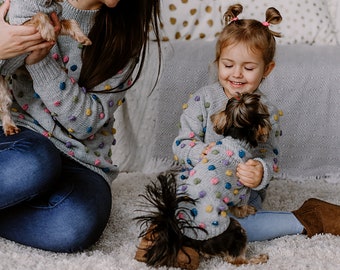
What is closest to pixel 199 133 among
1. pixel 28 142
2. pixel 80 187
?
pixel 80 187

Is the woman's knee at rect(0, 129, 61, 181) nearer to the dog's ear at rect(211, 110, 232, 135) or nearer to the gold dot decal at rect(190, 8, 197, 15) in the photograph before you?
the dog's ear at rect(211, 110, 232, 135)

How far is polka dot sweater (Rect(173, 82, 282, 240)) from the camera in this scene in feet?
5.38

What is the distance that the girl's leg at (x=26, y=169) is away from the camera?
5.49ft

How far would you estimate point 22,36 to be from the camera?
1.62m

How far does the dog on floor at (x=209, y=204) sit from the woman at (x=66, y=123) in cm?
24

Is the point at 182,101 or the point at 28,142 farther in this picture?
the point at 182,101

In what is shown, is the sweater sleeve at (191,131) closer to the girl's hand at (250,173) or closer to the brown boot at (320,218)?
the girl's hand at (250,173)

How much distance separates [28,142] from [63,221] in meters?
0.25

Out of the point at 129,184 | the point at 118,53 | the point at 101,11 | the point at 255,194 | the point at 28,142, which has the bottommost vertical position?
the point at 129,184

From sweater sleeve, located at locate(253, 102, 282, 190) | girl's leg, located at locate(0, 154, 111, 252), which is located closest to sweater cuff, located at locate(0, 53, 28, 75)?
girl's leg, located at locate(0, 154, 111, 252)

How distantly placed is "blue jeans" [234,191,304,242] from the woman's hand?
30.7 inches

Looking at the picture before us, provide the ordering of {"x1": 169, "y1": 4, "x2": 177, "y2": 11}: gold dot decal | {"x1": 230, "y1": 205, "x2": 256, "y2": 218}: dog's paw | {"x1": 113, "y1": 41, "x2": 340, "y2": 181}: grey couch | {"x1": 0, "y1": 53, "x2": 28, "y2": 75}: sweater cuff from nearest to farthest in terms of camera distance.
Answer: {"x1": 0, "y1": 53, "x2": 28, "y2": 75}: sweater cuff → {"x1": 230, "y1": 205, "x2": 256, "y2": 218}: dog's paw → {"x1": 113, "y1": 41, "x2": 340, "y2": 181}: grey couch → {"x1": 169, "y1": 4, "x2": 177, "y2": 11}: gold dot decal

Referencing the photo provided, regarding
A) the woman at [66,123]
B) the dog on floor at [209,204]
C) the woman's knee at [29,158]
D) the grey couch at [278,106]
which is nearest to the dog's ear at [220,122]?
the dog on floor at [209,204]

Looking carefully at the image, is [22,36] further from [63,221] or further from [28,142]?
[63,221]
